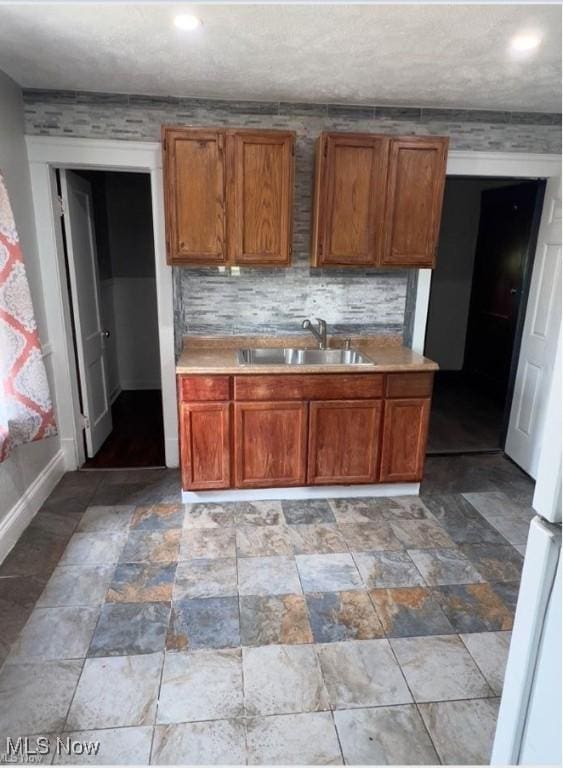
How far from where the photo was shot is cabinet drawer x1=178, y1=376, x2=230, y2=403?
2588 millimetres

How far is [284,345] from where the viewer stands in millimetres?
3170

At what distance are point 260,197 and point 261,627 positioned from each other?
2.19 metres

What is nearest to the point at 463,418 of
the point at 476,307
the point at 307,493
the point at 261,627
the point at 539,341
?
the point at 539,341

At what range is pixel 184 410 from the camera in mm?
2617

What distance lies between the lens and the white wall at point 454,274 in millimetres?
5348

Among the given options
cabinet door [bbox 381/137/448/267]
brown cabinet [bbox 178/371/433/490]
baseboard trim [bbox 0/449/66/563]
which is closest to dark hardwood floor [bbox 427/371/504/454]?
brown cabinet [bbox 178/371/433/490]

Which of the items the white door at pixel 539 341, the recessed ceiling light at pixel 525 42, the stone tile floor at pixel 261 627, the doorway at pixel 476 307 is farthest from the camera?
the doorway at pixel 476 307

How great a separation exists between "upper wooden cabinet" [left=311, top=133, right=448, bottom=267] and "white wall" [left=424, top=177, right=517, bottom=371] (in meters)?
2.90

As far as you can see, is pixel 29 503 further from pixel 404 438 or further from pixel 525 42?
pixel 525 42

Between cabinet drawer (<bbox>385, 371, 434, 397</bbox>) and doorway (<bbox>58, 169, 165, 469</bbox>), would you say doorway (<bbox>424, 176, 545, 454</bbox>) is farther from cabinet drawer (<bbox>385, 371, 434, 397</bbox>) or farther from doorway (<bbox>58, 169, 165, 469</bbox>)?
doorway (<bbox>58, 169, 165, 469</bbox>)

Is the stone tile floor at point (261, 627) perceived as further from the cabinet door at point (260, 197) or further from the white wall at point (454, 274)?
the white wall at point (454, 274)

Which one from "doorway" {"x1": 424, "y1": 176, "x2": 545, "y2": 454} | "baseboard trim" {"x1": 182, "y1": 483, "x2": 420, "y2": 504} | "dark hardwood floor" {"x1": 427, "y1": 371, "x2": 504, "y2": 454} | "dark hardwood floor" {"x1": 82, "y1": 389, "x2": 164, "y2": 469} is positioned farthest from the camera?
"doorway" {"x1": 424, "y1": 176, "x2": 545, "y2": 454}

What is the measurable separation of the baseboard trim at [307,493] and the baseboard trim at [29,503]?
86 cm

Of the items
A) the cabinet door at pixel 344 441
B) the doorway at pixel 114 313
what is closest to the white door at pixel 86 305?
the doorway at pixel 114 313
